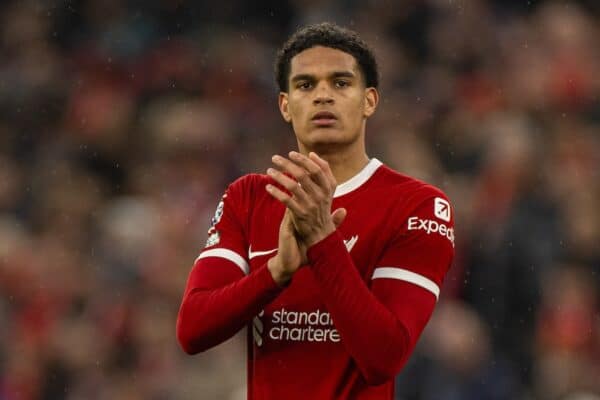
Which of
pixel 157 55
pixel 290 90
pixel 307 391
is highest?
pixel 157 55

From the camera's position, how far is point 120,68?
31.8 feet

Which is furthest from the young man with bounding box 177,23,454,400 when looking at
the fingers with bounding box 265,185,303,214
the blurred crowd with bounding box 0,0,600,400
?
the blurred crowd with bounding box 0,0,600,400

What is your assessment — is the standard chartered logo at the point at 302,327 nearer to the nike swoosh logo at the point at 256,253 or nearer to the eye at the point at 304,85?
the nike swoosh logo at the point at 256,253

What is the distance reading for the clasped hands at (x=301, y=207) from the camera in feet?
10.3

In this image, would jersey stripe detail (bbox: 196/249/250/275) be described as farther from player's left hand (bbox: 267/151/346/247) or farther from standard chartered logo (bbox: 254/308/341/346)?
player's left hand (bbox: 267/151/346/247)

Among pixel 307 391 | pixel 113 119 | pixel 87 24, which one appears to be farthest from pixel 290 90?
pixel 87 24

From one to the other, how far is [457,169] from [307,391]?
4.56m

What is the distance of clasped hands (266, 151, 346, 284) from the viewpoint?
3125mm

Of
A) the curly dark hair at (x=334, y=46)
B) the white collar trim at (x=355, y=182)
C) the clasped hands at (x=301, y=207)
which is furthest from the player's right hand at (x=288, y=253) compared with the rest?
the curly dark hair at (x=334, y=46)

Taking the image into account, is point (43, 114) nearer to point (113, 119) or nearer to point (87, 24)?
point (113, 119)

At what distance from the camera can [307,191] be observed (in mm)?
3150

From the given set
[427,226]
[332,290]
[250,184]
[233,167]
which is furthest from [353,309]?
[233,167]

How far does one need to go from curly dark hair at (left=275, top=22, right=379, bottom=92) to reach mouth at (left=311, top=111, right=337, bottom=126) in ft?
0.70

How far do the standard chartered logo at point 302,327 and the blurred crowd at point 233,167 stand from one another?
2836mm
